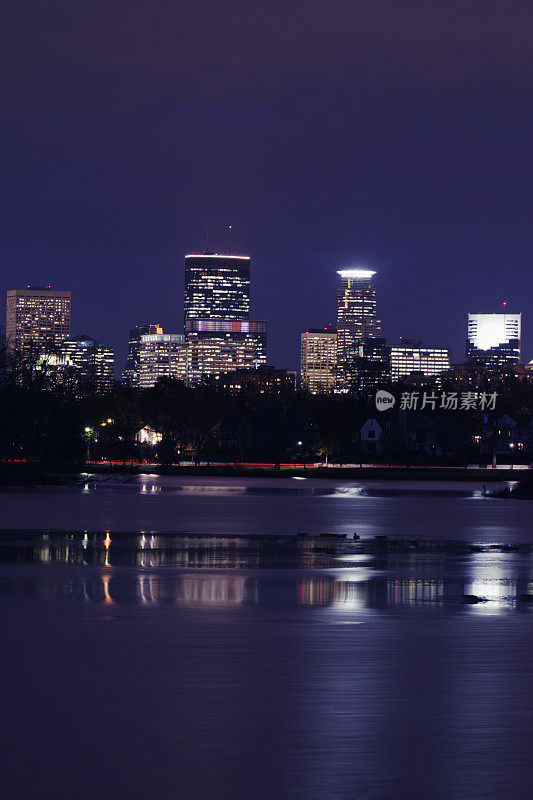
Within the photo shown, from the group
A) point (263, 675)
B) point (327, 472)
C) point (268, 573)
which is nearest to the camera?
point (263, 675)

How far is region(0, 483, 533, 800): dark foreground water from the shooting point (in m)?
9.58

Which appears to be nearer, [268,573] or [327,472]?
[268,573]

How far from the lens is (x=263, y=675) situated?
13.8 metres

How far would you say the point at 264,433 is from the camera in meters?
153

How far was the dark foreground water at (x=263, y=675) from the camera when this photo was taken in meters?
9.58

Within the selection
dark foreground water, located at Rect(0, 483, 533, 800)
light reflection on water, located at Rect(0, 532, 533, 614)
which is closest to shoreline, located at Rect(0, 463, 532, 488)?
light reflection on water, located at Rect(0, 532, 533, 614)

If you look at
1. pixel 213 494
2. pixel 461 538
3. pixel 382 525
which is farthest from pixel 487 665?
pixel 213 494

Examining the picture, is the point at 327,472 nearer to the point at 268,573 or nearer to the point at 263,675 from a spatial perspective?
the point at 268,573

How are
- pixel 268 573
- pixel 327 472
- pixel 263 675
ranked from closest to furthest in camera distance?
1. pixel 263 675
2. pixel 268 573
3. pixel 327 472

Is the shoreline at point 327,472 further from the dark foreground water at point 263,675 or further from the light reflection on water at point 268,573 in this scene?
the dark foreground water at point 263,675

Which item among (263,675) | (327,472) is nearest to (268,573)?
(263,675)

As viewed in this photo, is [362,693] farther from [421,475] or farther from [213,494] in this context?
[421,475]

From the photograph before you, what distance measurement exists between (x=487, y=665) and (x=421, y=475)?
101 metres

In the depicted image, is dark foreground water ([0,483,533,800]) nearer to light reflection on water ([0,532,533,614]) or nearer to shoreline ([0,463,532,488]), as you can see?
light reflection on water ([0,532,533,614])
